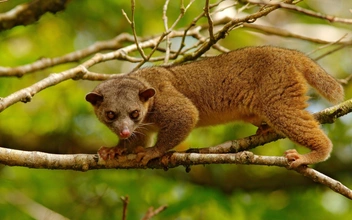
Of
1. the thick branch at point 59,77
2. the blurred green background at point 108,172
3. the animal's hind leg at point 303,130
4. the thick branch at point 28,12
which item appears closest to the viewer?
the thick branch at point 59,77

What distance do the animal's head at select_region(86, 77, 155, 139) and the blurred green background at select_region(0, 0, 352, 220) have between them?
181 centimetres

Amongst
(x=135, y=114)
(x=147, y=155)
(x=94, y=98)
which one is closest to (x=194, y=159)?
(x=147, y=155)

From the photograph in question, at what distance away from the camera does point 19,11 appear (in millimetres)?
7203

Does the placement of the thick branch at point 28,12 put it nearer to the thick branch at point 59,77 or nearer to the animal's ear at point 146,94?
the thick branch at point 59,77

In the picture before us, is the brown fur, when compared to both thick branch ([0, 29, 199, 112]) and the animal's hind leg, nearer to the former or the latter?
the animal's hind leg

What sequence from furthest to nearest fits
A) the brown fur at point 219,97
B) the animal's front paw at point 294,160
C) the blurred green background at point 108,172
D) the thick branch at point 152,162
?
the blurred green background at point 108,172 → the brown fur at point 219,97 → the animal's front paw at point 294,160 → the thick branch at point 152,162

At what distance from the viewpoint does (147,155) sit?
5785 millimetres

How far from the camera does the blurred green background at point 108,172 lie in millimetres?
8195

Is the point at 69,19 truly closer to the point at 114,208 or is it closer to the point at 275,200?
the point at 114,208

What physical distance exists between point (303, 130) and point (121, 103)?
194cm

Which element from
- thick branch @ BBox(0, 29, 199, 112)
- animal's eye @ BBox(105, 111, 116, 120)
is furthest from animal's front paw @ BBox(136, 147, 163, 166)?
thick branch @ BBox(0, 29, 199, 112)

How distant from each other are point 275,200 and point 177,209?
8.08 ft

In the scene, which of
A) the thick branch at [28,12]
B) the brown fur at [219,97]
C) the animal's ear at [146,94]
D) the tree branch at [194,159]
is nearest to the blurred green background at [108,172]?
the thick branch at [28,12]

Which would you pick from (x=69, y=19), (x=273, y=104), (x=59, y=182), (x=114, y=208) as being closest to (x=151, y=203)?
(x=114, y=208)
